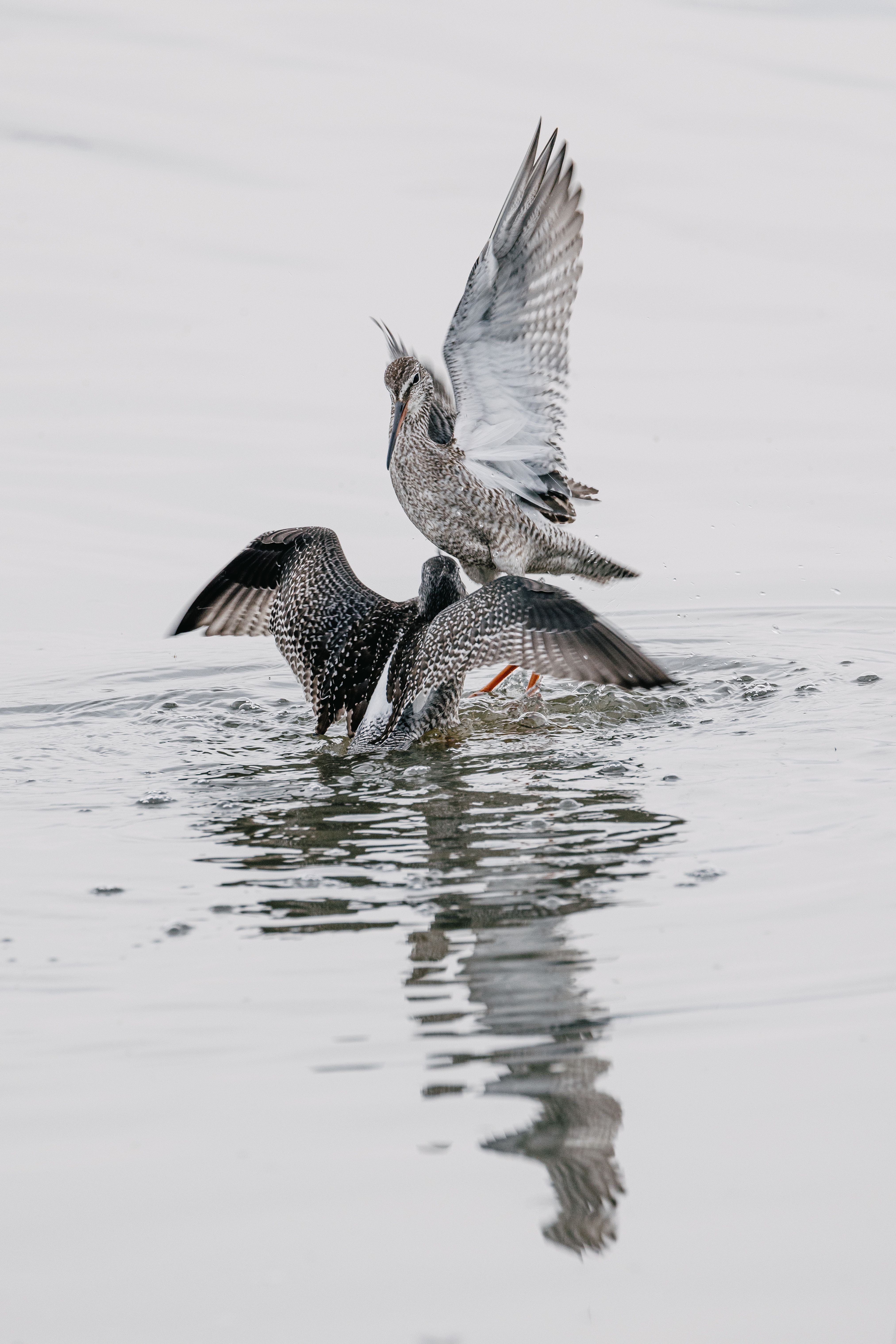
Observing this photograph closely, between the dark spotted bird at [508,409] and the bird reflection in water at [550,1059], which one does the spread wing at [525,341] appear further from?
the bird reflection in water at [550,1059]

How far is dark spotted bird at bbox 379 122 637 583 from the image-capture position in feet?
26.5

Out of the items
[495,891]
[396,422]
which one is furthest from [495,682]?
[495,891]

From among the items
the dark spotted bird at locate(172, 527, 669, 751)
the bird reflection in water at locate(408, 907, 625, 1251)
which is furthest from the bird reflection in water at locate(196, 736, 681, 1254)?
the dark spotted bird at locate(172, 527, 669, 751)

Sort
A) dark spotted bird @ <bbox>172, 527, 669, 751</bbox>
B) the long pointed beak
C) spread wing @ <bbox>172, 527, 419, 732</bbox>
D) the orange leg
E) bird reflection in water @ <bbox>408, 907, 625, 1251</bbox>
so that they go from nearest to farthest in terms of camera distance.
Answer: bird reflection in water @ <bbox>408, 907, 625, 1251</bbox> < dark spotted bird @ <bbox>172, 527, 669, 751</bbox> < spread wing @ <bbox>172, 527, 419, 732</bbox> < the orange leg < the long pointed beak

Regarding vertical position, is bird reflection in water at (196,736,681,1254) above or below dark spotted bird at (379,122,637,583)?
below

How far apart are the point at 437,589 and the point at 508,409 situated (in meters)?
1.70

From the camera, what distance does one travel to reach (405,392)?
8547 millimetres

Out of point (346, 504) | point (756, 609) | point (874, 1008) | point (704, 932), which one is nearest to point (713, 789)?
point (704, 932)

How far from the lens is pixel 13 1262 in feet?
9.39

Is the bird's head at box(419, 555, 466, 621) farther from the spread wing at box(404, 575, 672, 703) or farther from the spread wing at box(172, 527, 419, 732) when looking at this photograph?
the spread wing at box(404, 575, 672, 703)

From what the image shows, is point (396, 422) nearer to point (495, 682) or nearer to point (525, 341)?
point (525, 341)

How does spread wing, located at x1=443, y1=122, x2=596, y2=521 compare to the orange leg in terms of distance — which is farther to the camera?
the orange leg

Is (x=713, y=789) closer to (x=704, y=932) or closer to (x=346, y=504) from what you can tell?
(x=704, y=932)

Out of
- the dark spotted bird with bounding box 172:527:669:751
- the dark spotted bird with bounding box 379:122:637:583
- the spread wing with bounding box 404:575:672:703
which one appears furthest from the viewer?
the dark spotted bird with bounding box 379:122:637:583
